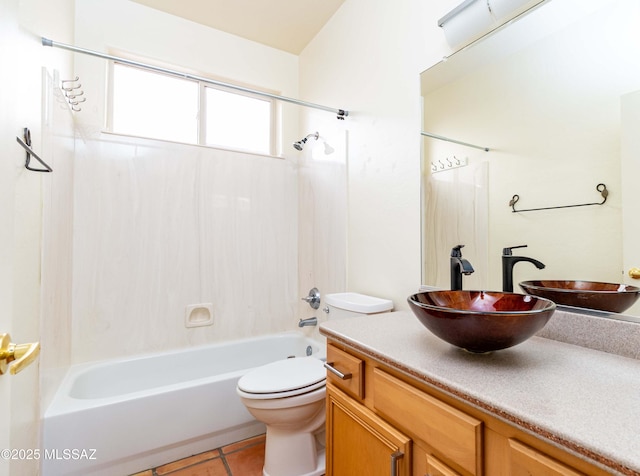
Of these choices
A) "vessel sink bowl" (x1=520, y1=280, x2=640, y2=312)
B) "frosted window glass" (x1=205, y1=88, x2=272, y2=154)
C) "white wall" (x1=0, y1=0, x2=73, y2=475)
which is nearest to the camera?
"vessel sink bowl" (x1=520, y1=280, x2=640, y2=312)

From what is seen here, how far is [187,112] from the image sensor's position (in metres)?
2.44

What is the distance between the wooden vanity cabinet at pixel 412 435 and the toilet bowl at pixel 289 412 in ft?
1.31

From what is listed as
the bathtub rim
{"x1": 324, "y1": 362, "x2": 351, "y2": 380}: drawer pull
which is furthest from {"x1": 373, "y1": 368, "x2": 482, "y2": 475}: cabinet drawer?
the bathtub rim

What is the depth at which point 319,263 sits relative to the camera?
94.0 inches

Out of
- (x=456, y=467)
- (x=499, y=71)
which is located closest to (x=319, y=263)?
(x=499, y=71)

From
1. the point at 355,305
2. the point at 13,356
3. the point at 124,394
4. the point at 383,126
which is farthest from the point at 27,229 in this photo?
the point at 383,126

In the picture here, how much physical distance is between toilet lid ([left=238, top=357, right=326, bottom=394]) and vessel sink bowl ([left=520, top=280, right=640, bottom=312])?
1043 millimetres

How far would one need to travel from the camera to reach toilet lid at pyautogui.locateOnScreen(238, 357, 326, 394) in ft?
4.76

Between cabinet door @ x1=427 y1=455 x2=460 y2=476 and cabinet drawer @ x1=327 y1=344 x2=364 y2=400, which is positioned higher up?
cabinet drawer @ x1=327 y1=344 x2=364 y2=400

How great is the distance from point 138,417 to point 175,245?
111cm

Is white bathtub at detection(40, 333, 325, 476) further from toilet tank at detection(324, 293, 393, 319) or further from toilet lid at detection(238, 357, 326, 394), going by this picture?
toilet tank at detection(324, 293, 393, 319)

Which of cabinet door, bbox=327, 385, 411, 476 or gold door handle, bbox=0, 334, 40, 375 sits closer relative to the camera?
gold door handle, bbox=0, 334, 40, 375

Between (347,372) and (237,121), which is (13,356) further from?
(237,121)

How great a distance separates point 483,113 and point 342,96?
1130 mm
